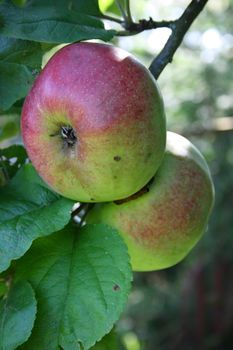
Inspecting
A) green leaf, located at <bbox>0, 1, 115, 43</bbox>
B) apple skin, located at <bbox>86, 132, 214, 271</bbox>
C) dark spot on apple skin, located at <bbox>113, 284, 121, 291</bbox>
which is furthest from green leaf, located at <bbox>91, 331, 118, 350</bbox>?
green leaf, located at <bbox>0, 1, 115, 43</bbox>

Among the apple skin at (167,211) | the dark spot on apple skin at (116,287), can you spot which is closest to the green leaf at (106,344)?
the apple skin at (167,211)

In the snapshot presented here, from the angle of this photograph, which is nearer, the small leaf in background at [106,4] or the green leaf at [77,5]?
the green leaf at [77,5]

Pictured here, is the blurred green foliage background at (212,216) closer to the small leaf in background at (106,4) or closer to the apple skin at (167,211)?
the small leaf in background at (106,4)

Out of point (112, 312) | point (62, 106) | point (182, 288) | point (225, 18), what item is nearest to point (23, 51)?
point (62, 106)

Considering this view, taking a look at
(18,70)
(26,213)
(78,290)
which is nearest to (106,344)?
(78,290)

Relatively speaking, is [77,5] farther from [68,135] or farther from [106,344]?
[106,344]

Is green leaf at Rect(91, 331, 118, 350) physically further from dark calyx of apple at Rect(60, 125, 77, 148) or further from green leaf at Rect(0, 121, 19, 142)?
green leaf at Rect(0, 121, 19, 142)

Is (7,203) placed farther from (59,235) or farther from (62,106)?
(62,106)
